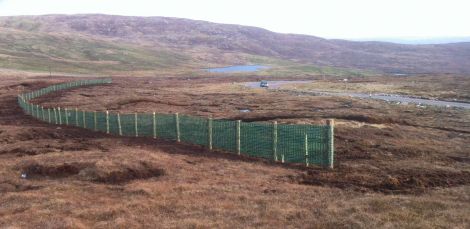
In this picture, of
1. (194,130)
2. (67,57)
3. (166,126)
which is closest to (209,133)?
(194,130)

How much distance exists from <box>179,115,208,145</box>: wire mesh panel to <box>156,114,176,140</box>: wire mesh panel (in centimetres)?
69

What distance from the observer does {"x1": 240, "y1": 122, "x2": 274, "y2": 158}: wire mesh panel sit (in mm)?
20812

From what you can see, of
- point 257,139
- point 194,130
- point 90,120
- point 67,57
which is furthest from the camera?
point 67,57

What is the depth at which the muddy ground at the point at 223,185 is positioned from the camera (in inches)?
474

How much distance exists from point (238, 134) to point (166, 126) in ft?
19.7

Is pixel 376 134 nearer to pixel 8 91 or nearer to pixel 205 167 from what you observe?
pixel 205 167

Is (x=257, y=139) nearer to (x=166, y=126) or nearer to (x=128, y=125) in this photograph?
(x=166, y=126)

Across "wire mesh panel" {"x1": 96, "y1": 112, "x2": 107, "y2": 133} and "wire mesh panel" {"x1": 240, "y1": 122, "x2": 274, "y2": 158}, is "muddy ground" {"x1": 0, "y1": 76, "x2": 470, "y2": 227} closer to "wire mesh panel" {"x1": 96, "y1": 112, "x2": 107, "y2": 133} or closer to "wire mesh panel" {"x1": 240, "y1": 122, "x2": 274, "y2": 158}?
"wire mesh panel" {"x1": 240, "y1": 122, "x2": 274, "y2": 158}

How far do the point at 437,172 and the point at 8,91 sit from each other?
70682 mm

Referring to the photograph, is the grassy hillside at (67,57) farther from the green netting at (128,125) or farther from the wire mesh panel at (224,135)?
the wire mesh panel at (224,135)

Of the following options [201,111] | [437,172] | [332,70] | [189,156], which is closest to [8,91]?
[201,111]

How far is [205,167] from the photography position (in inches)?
752

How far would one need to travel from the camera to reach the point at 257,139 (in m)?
21.2

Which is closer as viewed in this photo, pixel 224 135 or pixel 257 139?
pixel 257 139
